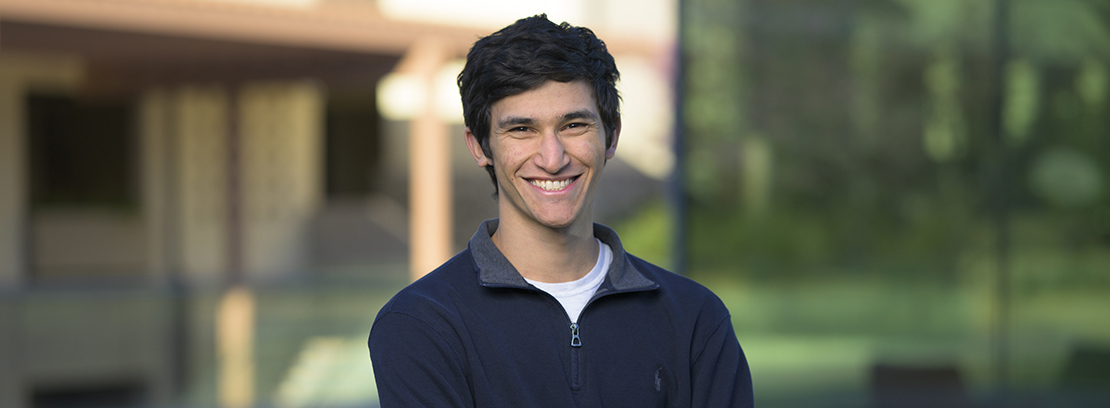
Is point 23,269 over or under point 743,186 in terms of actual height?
under

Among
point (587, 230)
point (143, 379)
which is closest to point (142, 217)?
point (143, 379)

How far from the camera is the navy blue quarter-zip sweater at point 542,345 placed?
1691 mm

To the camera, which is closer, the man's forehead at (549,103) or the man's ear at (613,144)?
the man's forehead at (549,103)

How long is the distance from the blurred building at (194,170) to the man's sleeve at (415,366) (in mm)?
6034

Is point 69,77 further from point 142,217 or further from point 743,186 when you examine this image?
point 743,186

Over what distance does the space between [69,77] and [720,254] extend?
38.8 ft

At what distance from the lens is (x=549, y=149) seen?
5.74 ft

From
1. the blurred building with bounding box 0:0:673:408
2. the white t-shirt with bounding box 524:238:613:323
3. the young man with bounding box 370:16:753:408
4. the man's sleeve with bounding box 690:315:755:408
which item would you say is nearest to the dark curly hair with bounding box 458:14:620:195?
the young man with bounding box 370:16:753:408

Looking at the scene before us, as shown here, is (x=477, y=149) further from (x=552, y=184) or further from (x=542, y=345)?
(x=542, y=345)

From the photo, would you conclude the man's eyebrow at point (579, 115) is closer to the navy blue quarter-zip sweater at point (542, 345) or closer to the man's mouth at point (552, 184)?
the man's mouth at point (552, 184)

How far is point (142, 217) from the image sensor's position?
15180 millimetres

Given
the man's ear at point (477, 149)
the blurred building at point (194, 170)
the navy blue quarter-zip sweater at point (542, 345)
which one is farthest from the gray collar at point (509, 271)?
the blurred building at point (194, 170)

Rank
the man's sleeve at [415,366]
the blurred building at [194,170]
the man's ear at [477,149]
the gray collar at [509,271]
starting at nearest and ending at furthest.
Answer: the man's sleeve at [415,366], the gray collar at [509,271], the man's ear at [477,149], the blurred building at [194,170]

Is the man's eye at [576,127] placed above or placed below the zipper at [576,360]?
above
